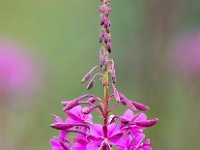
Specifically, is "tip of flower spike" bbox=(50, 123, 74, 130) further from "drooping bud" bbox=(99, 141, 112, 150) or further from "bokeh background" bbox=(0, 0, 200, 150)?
"bokeh background" bbox=(0, 0, 200, 150)


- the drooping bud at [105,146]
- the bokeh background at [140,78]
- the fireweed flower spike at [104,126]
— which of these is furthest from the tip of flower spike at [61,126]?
the bokeh background at [140,78]

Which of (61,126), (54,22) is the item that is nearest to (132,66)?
(54,22)

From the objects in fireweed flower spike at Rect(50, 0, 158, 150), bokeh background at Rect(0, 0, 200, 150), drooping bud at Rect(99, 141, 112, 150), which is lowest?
drooping bud at Rect(99, 141, 112, 150)

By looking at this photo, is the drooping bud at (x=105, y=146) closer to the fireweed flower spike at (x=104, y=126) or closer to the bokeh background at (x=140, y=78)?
the fireweed flower spike at (x=104, y=126)

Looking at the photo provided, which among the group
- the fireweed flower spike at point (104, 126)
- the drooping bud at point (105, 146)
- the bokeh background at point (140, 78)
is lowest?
the drooping bud at point (105, 146)

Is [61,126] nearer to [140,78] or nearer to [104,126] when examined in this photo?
[104,126]

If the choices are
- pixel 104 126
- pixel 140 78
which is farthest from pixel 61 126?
pixel 140 78

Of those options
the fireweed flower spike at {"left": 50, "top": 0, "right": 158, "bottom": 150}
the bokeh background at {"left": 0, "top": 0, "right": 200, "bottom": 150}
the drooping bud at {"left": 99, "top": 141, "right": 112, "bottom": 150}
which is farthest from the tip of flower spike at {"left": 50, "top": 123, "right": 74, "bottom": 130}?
the bokeh background at {"left": 0, "top": 0, "right": 200, "bottom": 150}

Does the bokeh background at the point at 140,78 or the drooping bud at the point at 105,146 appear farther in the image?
the bokeh background at the point at 140,78

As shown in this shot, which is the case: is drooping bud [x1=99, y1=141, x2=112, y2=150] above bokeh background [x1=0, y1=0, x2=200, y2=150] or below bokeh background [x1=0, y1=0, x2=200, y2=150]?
below

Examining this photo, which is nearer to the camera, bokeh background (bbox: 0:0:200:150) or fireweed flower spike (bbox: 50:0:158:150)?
fireweed flower spike (bbox: 50:0:158:150)

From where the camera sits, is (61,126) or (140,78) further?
(140,78)
